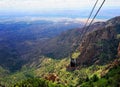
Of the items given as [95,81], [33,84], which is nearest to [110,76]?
[95,81]

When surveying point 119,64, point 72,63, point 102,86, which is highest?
point 72,63

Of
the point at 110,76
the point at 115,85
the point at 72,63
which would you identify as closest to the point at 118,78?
the point at 115,85

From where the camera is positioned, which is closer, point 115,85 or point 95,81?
point 115,85

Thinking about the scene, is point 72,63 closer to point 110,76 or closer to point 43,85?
point 43,85

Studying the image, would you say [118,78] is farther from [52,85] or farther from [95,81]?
[52,85]

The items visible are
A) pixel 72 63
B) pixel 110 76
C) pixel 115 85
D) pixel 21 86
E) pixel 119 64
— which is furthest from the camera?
pixel 119 64

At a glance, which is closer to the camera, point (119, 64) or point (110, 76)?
point (110, 76)

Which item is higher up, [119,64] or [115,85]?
[115,85]

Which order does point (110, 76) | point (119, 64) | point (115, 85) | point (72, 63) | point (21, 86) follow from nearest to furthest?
point (72, 63) < point (115, 85) < point (21, 86) < point (110, 76) < point (119, 64)

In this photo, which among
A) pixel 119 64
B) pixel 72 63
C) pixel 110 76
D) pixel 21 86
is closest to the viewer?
pixel 72 63
